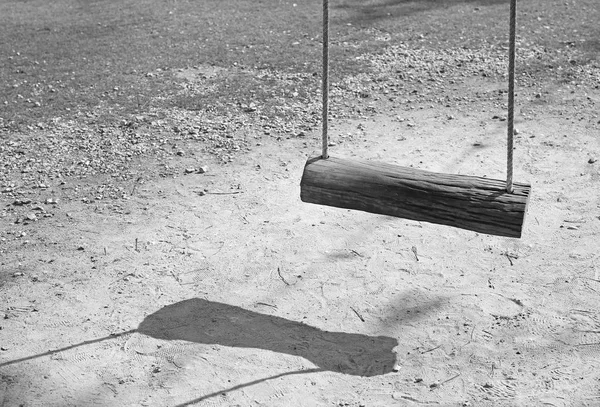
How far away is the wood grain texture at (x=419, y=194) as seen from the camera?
4.26 metres

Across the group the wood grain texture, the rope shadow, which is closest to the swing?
the wood grain texture

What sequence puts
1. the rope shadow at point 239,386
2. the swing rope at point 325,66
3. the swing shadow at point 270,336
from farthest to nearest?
the swing shadow at point 270,336
the swing rope at point 325,66
the rope shadow at point 239,386

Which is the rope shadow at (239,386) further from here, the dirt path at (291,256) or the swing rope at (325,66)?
the swing rope at (325,66)

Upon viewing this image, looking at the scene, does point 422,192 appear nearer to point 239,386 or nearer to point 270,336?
point 270,336

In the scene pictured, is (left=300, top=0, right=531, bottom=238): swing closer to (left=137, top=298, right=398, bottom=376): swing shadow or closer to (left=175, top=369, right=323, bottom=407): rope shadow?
(left=137, top=298, right=398, bottom=376): swing shadow

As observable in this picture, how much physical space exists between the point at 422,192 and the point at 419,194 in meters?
0.02

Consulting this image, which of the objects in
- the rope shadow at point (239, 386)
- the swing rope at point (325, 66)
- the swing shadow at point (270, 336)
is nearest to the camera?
the rope shadow at point (239, 386)

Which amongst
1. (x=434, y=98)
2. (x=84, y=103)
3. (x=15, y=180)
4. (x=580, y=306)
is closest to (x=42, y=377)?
(x=15, y=180)

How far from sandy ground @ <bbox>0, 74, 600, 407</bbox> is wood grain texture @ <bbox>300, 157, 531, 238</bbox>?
0.74m

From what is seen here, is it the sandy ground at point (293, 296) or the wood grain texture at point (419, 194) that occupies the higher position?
the wood grain texture at point (419, 194)

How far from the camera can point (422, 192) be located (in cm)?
438

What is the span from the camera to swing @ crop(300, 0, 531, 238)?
4.24 metres

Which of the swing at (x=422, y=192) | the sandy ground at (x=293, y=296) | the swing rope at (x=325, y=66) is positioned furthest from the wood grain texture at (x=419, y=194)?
the sandy ground at (x=293, y=296)

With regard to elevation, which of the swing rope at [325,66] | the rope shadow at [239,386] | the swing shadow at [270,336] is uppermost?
the swing rope at [325,66]
